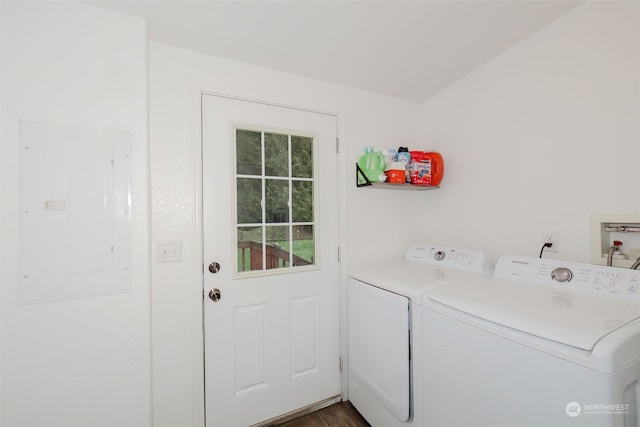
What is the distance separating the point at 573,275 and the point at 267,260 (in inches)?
59.6

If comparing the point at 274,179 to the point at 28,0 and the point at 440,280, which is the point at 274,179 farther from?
the point at 28,0

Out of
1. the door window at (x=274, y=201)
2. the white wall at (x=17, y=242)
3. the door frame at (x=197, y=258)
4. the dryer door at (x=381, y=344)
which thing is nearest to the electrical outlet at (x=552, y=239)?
the dryer door at (x=381, y=344)

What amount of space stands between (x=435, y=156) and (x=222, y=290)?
5.44 ft

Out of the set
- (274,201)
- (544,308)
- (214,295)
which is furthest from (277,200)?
(544,308)

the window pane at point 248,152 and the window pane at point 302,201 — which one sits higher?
the window pane at point 248,152

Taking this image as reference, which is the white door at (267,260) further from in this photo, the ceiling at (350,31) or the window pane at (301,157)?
the ceiling at (350,31)

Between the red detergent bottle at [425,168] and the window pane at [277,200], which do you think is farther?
the red detergent bottle at [425,168]

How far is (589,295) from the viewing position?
1105 millimetres

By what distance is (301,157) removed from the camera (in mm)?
1755

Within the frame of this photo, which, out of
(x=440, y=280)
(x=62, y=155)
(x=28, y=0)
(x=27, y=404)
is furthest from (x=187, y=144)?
(x=440, y=280)

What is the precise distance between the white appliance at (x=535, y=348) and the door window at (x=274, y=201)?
2.78 feet

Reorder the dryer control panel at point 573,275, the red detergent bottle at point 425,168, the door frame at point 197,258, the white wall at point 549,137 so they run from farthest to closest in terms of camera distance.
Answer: the red detergent bottle at point 425,168, the door frame at point 197,258, the white wall at point 549,137, the dryer control panel at point 573,275

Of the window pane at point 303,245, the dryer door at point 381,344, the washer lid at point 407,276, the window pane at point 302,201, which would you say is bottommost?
the dryer door at point 381,344

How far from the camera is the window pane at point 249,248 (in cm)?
158
